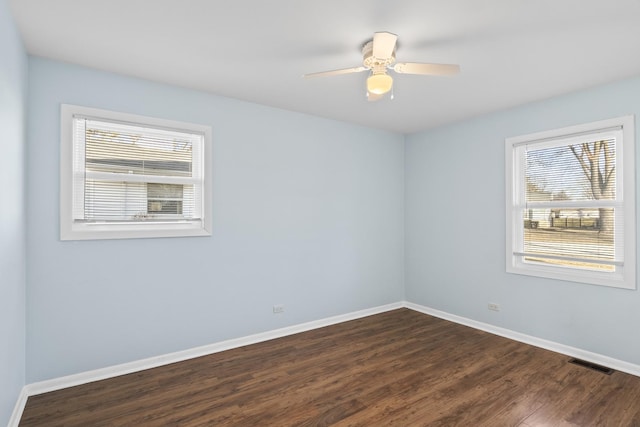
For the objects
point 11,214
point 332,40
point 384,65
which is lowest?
point 11,214

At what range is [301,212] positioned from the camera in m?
3.98

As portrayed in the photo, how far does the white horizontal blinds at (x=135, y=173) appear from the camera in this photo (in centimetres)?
280

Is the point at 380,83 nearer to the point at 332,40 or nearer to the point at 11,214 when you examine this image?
the point at 332,40

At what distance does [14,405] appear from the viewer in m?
2.18

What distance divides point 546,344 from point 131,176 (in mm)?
4378

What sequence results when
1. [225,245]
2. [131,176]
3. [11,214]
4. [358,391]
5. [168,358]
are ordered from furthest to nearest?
[225,245] < [168,358] < [131,176] < [358,391] < [11,214]

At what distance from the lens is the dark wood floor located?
2.25 metres

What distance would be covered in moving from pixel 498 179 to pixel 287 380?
3.17m

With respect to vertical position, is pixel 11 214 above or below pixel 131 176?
below

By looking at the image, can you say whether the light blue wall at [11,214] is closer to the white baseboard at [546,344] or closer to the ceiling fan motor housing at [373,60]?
the ceiling fan motor housing at [373,60]

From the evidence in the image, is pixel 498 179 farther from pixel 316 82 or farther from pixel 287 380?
pixel 287 380

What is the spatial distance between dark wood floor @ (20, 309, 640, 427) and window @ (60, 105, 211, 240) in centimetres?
126

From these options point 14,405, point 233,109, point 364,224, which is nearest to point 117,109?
point 233,109

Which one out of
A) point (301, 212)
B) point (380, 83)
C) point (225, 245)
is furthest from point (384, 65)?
point (225, 245)
